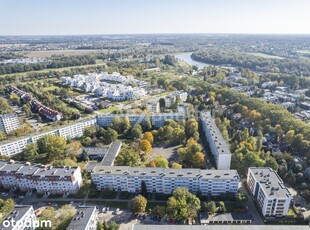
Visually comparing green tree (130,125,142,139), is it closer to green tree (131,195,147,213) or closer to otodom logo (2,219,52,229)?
green tree (131,195,147,213)

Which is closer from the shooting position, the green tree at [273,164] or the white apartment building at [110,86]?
the green tree at [273,164]

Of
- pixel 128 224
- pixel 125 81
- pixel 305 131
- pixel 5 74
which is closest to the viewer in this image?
pixel 128 224

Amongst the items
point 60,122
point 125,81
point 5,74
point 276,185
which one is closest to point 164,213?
point 276,185

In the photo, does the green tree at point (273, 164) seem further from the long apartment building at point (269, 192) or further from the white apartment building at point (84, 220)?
the white apartment building at point (84, 220)

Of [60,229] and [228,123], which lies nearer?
[60,229]

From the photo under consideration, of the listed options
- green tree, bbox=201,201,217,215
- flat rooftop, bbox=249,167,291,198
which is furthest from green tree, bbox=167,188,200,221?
flat rooftop, bbox=249,167,291,198

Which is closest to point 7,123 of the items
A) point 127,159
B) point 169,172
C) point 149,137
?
point 149,137

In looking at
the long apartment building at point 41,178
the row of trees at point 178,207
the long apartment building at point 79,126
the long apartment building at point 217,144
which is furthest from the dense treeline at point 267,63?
the long apartment building at point 41,178

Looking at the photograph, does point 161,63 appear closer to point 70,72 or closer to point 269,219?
point 70,72
